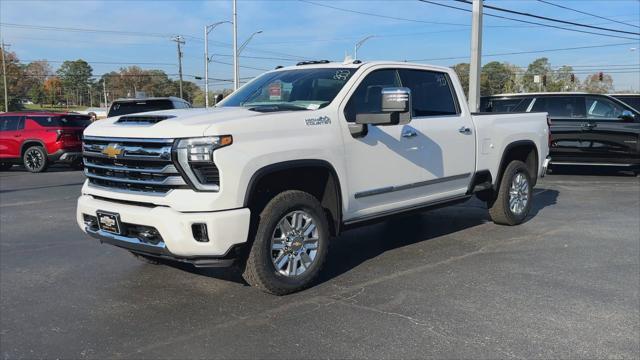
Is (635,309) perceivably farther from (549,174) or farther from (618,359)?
(549,174)

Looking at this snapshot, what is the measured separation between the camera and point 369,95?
5.32m

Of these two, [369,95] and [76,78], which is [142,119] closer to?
[369,95]

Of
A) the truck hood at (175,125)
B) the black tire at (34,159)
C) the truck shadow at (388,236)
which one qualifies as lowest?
the truck shadow at (388,236)

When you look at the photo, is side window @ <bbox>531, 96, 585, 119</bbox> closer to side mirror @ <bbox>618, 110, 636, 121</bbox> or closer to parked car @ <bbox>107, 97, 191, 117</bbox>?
side mirror @ <bbox>618, 110, 636, 121</bbox>

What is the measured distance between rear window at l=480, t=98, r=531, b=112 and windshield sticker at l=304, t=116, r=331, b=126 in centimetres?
962

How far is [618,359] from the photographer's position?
347 centimetres

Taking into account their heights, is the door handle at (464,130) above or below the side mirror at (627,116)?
below

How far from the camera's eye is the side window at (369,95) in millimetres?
5045

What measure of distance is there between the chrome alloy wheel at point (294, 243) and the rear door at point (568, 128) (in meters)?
10.0

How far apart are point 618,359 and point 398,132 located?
108 inches

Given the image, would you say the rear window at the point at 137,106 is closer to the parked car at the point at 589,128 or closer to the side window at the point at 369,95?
the parked car at the point at 589,128

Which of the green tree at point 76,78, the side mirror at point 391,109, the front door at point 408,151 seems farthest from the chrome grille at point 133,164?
the green tree at point 76,78

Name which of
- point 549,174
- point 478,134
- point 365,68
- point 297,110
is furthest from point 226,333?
point 549,174

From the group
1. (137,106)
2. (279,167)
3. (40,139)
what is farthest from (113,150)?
(40,139)
